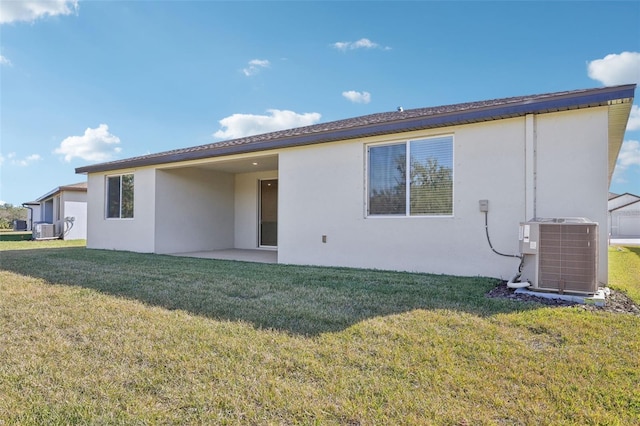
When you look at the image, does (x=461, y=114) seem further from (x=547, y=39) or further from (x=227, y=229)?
(x=227, y=229)

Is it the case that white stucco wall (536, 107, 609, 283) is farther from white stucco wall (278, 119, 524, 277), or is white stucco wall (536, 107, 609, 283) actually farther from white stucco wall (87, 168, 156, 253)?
white stucco wall (87, 168, 156, 253)

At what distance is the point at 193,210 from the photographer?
465 inches

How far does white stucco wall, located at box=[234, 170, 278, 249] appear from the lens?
12570 millimetres

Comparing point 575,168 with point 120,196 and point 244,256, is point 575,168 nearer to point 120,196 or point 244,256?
point 244,256

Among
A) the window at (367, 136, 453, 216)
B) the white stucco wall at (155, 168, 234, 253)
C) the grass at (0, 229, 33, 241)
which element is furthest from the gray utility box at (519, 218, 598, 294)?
the grass at (0, 229, 33, 241)

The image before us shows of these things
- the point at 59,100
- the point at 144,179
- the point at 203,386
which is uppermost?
the point at 59,100

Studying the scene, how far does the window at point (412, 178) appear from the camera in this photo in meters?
6.65

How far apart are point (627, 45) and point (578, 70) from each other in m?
1.23

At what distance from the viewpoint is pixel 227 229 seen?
1284 cm

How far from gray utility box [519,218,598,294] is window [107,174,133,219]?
Answer: 36.0 feet

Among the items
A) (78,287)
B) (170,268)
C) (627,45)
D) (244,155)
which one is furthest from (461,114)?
(627,45)

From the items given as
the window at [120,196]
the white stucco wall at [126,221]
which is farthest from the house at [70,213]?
the window at [120,196]

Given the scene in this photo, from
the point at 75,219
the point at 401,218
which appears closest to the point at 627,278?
the point at 401,218

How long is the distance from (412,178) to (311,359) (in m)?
4.80
